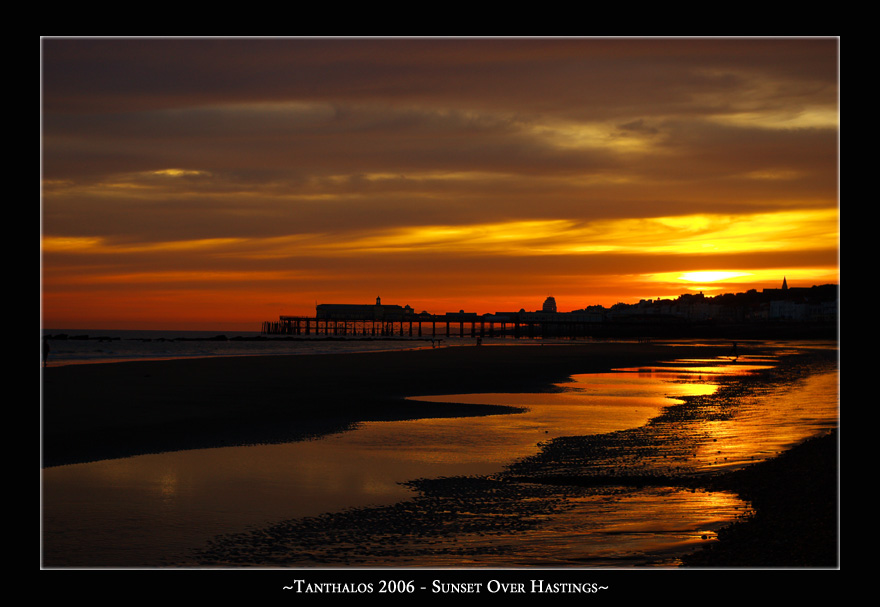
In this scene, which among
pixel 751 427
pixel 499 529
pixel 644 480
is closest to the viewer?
pixel 499 529

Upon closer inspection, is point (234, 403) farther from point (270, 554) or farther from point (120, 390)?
point (270, 554)

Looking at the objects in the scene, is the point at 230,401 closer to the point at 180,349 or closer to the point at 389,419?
the point at 389,419

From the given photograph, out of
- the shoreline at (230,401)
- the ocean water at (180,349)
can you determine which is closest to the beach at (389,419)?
the shoreline at (230,401)

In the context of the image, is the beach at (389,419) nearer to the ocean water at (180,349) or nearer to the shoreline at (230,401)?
the shoreline at (230,401)

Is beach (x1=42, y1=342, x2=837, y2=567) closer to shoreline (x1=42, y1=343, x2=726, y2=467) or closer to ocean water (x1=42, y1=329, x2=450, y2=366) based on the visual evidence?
shoreline (x1=42, y1=343, x2=726, y2=467)

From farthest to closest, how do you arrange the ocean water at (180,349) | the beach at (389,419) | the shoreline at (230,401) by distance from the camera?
1. the ocean water at (180,349)
2. the shoreline at (230,401)
3. the beach at (389,419)

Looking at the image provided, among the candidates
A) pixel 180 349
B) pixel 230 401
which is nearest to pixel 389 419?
pixel 230 401

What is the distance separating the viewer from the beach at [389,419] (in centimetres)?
862

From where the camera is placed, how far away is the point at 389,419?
65.8 ft

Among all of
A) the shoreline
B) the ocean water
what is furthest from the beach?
the ocean water
